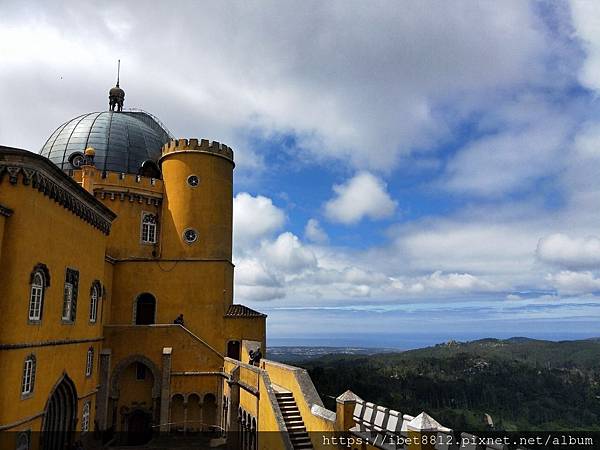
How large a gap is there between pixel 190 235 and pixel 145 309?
16.7ft

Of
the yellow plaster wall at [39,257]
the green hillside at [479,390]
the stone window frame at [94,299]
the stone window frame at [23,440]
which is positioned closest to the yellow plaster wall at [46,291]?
the yellow plaster wall at [39,257]

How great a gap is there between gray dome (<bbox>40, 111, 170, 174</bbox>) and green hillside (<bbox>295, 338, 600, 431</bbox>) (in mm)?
53603

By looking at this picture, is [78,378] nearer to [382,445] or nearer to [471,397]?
[382,445]

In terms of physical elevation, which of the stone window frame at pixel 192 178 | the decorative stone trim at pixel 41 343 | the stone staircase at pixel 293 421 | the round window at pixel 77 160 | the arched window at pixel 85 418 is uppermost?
the round window at pixel 77 160

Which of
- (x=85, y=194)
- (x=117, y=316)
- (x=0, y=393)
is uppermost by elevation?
(x=85, y=194)

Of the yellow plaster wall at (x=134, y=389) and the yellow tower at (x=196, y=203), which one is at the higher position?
the yellow tower at (x=196, y=203)

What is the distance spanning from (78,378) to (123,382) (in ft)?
17.6

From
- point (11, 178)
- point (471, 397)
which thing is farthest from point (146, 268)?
point (471, 397)

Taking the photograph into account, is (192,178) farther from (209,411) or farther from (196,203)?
(209,411)

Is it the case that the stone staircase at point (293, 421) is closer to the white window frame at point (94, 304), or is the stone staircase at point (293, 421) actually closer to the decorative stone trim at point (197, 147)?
the white window frame at point (94, 304)

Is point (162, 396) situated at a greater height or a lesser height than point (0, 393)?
lesser

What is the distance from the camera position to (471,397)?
4493 inches

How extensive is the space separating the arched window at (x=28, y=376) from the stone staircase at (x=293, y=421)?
27.6 feet

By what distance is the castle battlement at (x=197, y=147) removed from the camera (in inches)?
1233
